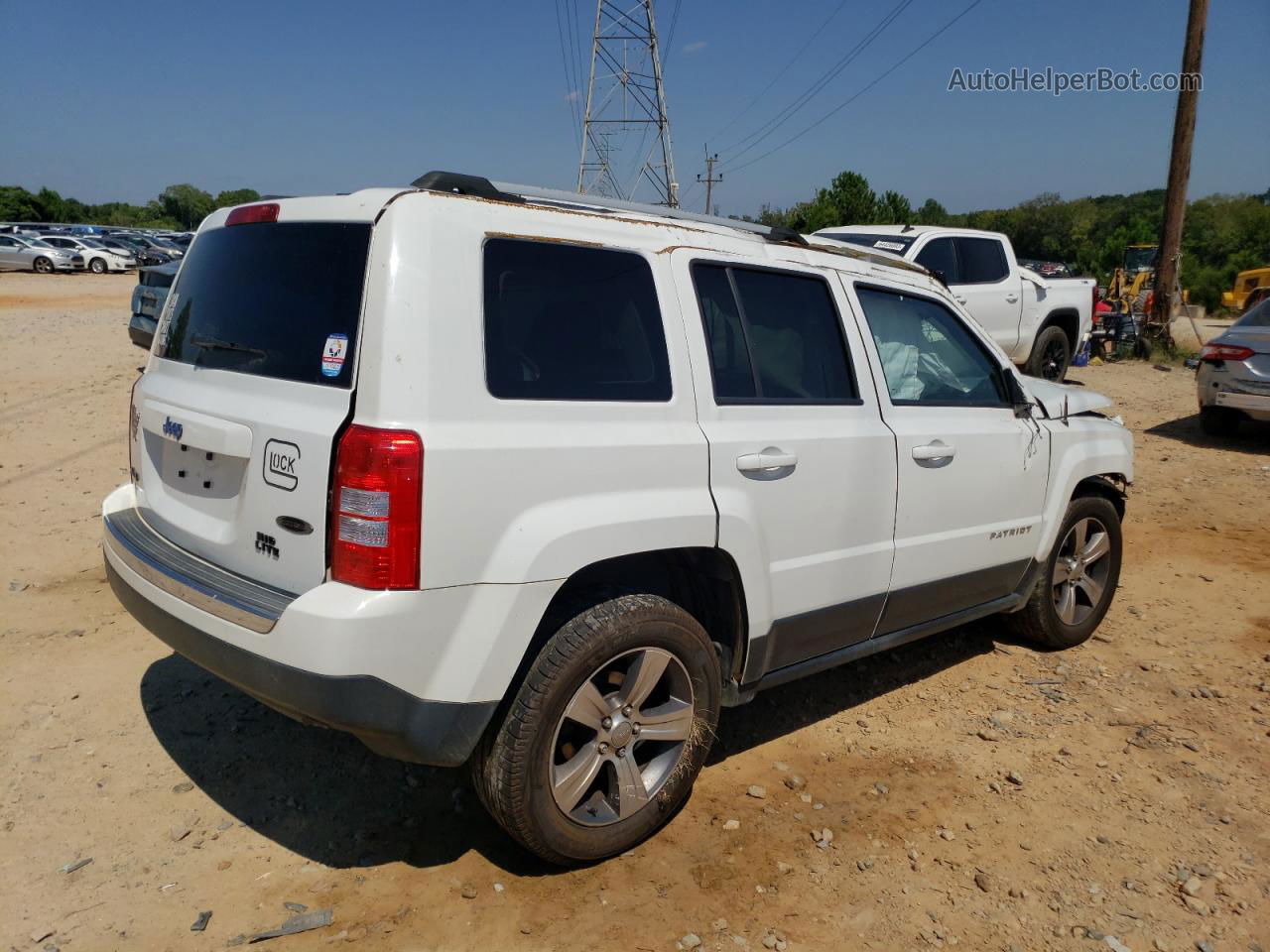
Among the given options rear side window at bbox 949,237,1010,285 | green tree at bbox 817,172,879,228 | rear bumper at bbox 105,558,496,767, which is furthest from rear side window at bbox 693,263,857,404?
green tree at bbox 817,172,879,228

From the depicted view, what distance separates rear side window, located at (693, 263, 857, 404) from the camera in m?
3.08

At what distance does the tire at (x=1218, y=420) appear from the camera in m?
9.74

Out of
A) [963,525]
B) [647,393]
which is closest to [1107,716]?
[963,525]

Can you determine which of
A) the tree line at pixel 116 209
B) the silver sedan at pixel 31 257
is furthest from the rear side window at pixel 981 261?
the tree line at pixel 116 209

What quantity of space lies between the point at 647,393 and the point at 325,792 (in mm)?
1819

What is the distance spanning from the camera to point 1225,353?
30.7 feet

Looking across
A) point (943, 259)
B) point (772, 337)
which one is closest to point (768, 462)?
point (772, 337)

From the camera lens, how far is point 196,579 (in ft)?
8.88

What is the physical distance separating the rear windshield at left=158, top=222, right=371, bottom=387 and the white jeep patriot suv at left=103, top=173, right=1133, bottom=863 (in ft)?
0.04

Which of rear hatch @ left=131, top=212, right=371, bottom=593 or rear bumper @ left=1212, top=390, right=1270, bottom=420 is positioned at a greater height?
rear hatch @ left=131, top=212, right=371, bottom=593

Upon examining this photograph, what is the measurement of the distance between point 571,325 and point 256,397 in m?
0.92

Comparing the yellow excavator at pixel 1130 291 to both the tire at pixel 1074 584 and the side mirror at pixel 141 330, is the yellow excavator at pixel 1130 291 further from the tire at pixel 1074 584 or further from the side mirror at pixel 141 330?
the side mirror at pixel 141 330

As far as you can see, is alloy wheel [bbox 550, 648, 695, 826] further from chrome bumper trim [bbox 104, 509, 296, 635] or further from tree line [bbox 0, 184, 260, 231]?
tree line [bbox 0, 184, 260, 231]

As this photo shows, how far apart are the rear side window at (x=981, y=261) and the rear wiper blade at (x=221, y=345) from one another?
8969 millimetres
